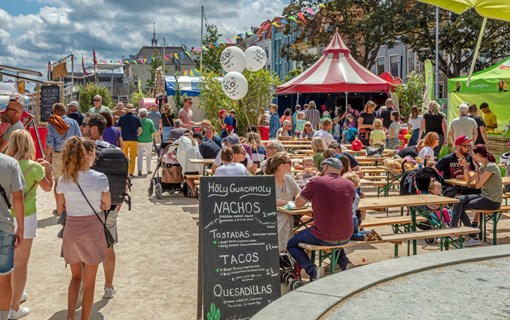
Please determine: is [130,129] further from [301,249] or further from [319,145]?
[301,249]

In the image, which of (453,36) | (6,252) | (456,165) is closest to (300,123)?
(456,165)

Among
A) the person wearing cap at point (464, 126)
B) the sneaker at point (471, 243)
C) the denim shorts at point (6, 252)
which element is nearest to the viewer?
the denim shorts at point (6, 252)

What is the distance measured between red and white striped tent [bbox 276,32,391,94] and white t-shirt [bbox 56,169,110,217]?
680 inches

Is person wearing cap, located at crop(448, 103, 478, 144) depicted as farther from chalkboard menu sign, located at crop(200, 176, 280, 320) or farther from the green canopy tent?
chalkboard menu sign, located at crop(200, 176, 280, 320)

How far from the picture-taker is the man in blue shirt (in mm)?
9859

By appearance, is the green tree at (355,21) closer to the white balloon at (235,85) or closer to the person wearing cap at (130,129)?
the white balloon at (235,85)

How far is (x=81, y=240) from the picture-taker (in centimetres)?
529

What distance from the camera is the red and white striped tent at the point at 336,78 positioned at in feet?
72.9

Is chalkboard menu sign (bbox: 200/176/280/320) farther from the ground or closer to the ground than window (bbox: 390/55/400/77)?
closer to the ground

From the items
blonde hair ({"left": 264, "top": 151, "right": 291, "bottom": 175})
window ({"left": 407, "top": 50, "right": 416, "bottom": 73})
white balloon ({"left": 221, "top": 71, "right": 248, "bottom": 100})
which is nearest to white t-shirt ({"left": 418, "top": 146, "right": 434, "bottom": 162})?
blonde hair ({"left": 264, "top": 151, "right": 291, "bottom": 175})

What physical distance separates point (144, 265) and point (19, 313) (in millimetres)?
2059

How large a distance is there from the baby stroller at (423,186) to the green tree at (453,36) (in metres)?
28.2

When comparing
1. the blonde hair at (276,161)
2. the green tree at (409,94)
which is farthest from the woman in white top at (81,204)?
the green tree at (409,94)

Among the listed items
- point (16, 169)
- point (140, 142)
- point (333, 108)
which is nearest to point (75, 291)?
point (16, 169)
